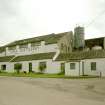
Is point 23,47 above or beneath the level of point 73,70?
above

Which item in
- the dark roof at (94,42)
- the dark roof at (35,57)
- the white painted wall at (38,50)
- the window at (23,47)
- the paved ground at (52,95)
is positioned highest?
the dark roof at (94,42)

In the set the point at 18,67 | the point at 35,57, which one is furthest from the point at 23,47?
the point at 35,57

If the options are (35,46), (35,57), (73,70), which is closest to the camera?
(73,70)

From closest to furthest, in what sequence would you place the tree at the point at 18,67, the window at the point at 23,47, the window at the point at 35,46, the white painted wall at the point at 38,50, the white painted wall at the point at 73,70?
the white painted wall at the point at 73,70
the white painted wall at the point at 38,50
the tree at the point at 18,67
the window at the point at 35,46
the window at the point at 23,47

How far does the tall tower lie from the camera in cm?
5322

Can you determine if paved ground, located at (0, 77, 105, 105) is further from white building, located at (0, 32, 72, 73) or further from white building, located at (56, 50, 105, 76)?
white building, located at (0, 32, 72, 73)

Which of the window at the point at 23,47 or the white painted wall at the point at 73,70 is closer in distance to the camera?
the white painted wall at the point at 73,70

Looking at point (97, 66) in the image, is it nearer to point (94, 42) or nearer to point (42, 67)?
point (42, 67)

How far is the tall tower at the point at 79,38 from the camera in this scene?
5322 cm

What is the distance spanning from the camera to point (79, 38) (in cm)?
5341

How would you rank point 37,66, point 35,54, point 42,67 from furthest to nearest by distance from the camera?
point 35,54
point 37,66
point 42,67

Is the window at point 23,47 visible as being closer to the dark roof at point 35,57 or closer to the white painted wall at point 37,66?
the dark roof at point 35,57

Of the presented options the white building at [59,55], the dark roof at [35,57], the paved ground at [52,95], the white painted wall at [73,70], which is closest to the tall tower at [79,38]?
the white building at [59,55]

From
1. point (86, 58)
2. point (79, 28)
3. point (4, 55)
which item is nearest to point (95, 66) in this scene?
Result: point (86, 58)
